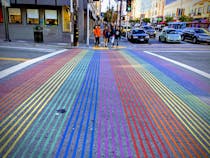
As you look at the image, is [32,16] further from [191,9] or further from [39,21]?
[191,9]

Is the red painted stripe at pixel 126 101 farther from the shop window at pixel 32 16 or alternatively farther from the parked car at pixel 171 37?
the parked car at pixel 171 37

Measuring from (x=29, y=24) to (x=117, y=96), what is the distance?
18772 millimetres

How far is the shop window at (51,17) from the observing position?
20.8 metres

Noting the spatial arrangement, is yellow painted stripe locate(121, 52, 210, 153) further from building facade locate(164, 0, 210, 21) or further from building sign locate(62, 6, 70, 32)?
building facade locate(164, 0, 210, 21)

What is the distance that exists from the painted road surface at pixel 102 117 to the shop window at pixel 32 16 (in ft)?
52.2

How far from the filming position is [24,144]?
299cm

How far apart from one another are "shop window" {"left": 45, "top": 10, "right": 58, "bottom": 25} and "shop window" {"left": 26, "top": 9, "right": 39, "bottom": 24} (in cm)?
100

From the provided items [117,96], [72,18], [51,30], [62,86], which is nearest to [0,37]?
[51,30]

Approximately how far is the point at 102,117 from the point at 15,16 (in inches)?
811

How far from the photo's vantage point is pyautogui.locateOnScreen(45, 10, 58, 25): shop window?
20812 millimetres

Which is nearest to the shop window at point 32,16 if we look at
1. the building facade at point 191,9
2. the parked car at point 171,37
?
the parked car at point 171,37

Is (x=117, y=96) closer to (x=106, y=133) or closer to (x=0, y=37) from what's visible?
(x=106, y=133)

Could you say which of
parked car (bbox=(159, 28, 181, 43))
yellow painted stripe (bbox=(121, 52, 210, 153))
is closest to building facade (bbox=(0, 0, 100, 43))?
parked car (bbox=(159, 28, 181, 43))

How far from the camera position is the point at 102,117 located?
394 cm
